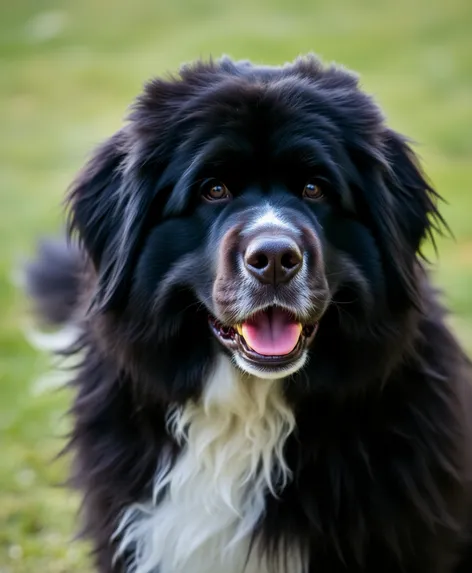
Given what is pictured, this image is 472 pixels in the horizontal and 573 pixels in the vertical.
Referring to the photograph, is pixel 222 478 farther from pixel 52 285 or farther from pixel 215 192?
pixel 52 285

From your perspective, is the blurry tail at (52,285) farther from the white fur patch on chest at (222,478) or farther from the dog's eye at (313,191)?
the dog's eye at (313,191)

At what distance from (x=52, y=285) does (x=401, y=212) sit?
2015 mm

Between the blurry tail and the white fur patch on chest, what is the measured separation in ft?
5.12

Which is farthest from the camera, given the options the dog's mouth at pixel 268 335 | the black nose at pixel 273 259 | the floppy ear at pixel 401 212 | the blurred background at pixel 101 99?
the blurred background at pixel 101 99

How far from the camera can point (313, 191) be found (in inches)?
104

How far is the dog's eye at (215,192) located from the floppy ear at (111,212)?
15cm

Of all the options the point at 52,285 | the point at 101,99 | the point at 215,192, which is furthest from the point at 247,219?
the point at 101,99

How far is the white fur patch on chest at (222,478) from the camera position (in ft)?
8.85

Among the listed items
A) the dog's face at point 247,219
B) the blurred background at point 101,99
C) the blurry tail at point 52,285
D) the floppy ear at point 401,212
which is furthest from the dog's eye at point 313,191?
the blurry tail at point 52,285

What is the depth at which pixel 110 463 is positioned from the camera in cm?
280

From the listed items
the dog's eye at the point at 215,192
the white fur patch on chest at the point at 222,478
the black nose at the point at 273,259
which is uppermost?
the dog's eye at the point at 215,192

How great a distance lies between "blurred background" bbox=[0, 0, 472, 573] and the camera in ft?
13.8

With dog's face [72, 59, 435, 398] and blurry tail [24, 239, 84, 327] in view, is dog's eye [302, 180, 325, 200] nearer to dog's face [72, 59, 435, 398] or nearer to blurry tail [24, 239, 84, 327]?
dog's face [72, 59, 435, 398]

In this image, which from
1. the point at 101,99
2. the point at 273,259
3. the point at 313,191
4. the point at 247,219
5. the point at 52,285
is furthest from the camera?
the point at 101,99
